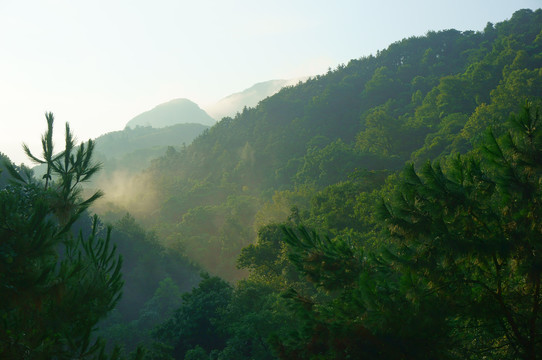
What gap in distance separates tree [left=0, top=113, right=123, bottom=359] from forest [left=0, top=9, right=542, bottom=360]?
3cm

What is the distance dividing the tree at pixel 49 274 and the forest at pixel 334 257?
0.09 ft

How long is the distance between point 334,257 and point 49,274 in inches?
207

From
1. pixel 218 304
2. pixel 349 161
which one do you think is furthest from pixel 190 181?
pixel 218 304

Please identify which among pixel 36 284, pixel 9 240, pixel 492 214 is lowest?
pixel 492 214

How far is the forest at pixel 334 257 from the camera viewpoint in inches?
255

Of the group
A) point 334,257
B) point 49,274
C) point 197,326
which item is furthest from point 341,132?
point 49,274

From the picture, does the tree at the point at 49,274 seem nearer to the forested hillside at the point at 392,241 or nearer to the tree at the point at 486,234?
the forested hillside at the point at 392,241

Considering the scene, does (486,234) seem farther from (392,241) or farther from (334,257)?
(334,257)

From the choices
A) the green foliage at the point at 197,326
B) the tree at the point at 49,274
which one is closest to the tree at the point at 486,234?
the tree at the point at 49,274

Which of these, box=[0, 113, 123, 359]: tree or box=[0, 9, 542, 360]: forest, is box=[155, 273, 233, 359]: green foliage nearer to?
box=[0, 9, 542, 360]: forest

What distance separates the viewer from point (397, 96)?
74.6 meters

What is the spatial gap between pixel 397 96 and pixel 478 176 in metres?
72.3

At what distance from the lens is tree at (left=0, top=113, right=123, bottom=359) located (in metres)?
6.14

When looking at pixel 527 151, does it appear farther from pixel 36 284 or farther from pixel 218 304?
pixel 218 304
